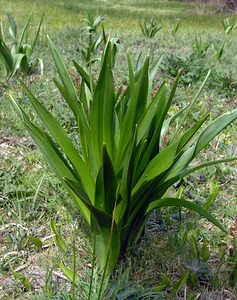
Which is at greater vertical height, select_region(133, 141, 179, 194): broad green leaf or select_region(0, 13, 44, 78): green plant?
select_region(0, 13, 44, 78): green plant

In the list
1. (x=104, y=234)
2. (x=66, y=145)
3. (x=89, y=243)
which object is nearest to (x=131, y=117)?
(x=66, y=145)

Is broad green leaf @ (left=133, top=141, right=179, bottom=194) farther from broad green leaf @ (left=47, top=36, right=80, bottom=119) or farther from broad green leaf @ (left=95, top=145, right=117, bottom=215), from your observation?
broad green leaf @ (left=47, top=36, right=80, bottom=119)


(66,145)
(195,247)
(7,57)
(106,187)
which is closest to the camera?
(106,187)

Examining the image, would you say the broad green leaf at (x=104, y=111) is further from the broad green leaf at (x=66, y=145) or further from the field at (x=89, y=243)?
the field at (x=89, y=243)

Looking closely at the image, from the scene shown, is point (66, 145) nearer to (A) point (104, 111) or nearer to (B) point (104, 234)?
(A) point (104, 111)

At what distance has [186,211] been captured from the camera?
1.91m

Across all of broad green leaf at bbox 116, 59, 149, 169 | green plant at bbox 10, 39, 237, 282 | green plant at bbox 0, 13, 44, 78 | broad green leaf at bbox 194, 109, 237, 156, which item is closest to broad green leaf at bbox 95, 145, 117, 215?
green plant at bbox 10, 39, 237, 282

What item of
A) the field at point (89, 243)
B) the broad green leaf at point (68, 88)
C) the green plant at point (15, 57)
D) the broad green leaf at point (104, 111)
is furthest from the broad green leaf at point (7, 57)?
the broad green leaf at point (104, 111)

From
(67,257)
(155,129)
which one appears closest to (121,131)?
(155,129)

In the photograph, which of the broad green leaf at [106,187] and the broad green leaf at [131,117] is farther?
the broad green leaf at [131,117]

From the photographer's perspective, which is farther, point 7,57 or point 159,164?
point 7,57

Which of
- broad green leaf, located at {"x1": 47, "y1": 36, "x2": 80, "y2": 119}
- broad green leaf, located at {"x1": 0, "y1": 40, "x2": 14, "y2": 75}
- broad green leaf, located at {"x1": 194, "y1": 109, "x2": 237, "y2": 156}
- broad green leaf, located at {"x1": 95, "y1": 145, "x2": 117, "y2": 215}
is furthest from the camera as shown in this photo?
broad green leaf, located at {"x1": 0, "y1": 40, "x2": 14, "y2": 75}

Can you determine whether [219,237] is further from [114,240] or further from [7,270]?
[7,270]

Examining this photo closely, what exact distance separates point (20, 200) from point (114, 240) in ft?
1.97
